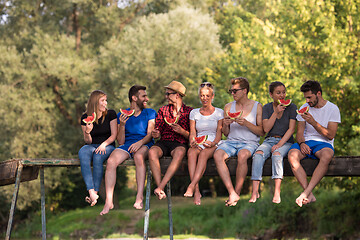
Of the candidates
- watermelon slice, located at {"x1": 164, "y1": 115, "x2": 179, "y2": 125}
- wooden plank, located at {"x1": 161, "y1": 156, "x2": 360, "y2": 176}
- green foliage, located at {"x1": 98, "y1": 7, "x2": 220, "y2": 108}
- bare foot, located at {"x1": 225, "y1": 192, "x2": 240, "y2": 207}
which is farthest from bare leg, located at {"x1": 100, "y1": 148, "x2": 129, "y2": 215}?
green foliage, located at {"x1": 98, "y1": 7, "x2": 220, "y2": 108}

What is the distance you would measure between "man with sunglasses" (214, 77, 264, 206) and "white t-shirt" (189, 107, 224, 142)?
0.49 ft

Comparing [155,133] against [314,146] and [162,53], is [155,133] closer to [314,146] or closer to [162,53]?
[314,146]

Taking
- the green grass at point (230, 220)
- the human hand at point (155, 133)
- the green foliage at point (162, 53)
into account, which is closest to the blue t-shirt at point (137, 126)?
the human hand at point (155, 133)

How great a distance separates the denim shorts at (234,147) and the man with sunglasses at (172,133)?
59cm

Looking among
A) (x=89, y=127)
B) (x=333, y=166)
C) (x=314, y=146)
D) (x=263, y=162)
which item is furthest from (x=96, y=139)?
(x=333, y=166)

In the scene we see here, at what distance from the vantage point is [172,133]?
7.81 meters

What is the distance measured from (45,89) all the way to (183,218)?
401 inches

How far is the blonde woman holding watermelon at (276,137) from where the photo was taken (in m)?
Result: 7.07

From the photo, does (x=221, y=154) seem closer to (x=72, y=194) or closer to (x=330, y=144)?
(x=330, y=144)

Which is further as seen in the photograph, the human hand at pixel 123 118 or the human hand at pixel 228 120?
the human hand at pixel 123 118

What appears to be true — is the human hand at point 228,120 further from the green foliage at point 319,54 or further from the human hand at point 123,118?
the green foliage at point 319,54

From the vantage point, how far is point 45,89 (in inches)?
1067

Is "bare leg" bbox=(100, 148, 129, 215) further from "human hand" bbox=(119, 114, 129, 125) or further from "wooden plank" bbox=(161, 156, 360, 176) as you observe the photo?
"wooden plank" bbox=(161, 156, 360, 176)

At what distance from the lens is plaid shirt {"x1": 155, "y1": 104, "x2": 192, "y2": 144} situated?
7805 millimetres
